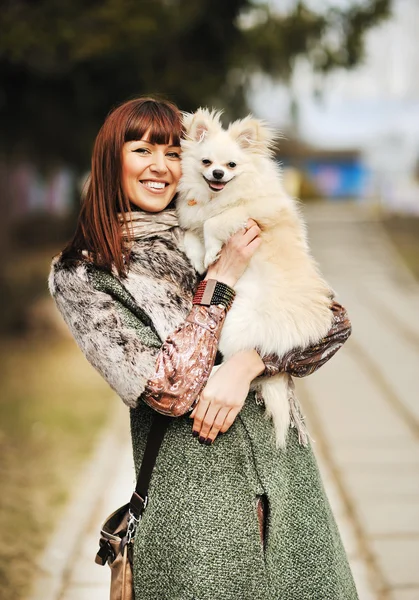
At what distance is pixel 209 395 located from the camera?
1730mm

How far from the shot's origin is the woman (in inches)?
68.5

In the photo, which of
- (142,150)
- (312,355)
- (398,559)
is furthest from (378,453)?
(142,150)

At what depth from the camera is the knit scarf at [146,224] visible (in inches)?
75.4

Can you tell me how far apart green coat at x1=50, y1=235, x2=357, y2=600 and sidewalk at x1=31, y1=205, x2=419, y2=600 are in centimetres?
A: 191

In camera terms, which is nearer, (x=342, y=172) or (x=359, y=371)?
(x=359, y=371)

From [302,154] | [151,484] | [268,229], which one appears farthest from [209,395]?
[302,154]

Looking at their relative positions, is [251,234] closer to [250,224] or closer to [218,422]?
[250,224]

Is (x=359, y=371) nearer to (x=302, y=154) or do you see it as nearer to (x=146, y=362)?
(x=146, y=362)

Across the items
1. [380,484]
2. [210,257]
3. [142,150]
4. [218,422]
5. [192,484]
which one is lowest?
[380,484]

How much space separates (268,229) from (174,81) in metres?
7.04

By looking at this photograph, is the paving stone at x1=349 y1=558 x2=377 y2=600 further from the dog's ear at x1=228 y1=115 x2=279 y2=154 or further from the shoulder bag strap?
the dog's ear at x1=228 y1=115 x2=279 y2=154

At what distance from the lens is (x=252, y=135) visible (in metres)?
2.08

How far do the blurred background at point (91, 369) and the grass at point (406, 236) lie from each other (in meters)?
3.56

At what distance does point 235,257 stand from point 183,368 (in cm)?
39
